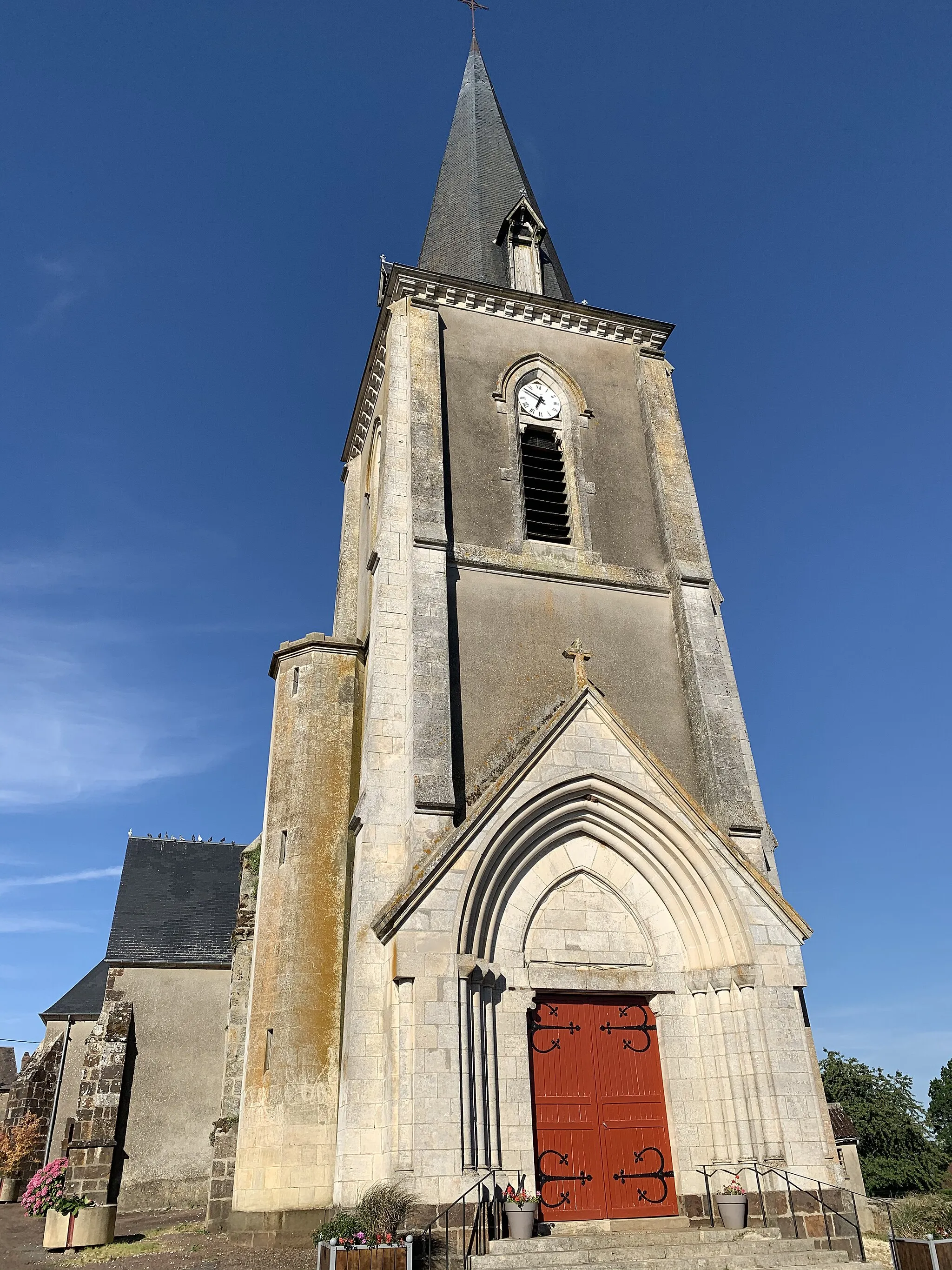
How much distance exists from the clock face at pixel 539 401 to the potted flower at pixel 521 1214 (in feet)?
36.2

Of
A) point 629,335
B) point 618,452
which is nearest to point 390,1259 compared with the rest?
point 618,452

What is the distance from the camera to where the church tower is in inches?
376

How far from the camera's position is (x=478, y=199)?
19203 mm

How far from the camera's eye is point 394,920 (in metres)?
9.45

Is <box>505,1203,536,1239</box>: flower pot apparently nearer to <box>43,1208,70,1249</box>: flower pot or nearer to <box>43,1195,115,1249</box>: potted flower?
<box>43,1195,115,1249</box>: potted flower

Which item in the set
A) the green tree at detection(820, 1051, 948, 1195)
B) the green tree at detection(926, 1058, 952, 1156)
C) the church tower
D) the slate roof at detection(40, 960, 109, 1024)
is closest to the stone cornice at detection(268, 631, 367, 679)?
the church tower

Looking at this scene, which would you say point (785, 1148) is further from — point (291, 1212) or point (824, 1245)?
point (291, 1212)

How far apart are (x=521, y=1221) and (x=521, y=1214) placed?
0.06m

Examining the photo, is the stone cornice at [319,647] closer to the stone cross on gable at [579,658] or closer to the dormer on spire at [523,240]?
the stone cross on gable at [579,658]

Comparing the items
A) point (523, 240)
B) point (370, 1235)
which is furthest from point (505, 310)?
point (370, 1235)

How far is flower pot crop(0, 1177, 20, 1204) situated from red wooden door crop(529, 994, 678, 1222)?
675 inches

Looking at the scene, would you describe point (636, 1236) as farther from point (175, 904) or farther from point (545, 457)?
point (175, 904)

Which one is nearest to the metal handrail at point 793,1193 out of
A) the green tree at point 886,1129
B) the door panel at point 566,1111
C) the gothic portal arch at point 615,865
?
the door panel at point 566,1111

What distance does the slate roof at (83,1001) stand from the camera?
23531 mm
